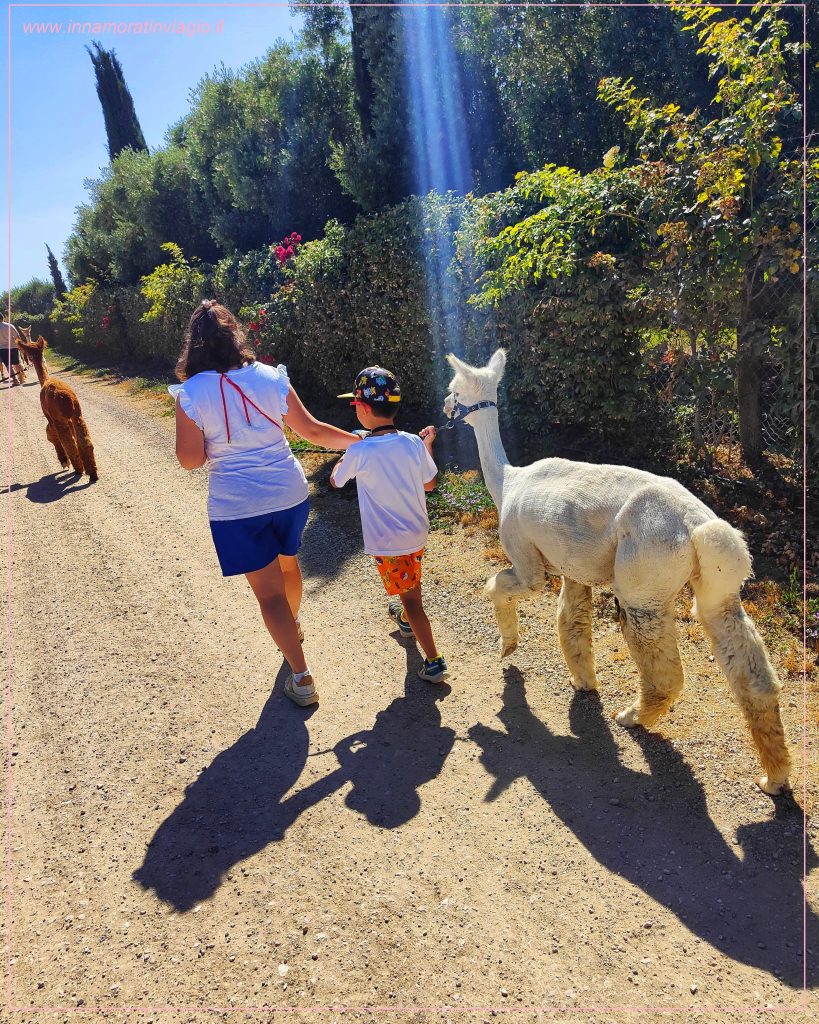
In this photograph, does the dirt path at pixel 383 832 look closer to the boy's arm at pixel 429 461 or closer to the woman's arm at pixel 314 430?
the boy's arm at pixel 429 461

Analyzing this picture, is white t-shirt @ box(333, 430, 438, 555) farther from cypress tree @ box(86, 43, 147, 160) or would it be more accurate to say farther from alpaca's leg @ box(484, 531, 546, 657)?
cypress tree @ box(86, 43, 147, 160)

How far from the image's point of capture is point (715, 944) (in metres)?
2.52

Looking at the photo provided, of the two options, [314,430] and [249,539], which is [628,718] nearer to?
[249,539]

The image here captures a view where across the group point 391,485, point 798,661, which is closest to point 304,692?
point 391,485

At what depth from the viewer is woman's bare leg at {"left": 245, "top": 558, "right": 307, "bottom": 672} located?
3.97m

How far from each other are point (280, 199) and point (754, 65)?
14.2 meters

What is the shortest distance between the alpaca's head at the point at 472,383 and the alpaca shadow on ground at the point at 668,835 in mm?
2045

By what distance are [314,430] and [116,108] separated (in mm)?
35680

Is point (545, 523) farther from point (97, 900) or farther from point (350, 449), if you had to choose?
point (97, 900)

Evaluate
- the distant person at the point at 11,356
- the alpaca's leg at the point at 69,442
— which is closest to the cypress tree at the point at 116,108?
the distant person at the point at 11,356

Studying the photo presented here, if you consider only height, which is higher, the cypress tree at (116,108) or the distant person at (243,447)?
the cypress tree at (116,108)

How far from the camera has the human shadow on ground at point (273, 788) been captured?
10.4 feet

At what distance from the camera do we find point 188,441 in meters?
3.63

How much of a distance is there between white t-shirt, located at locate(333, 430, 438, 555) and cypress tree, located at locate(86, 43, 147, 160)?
33.8 meters
